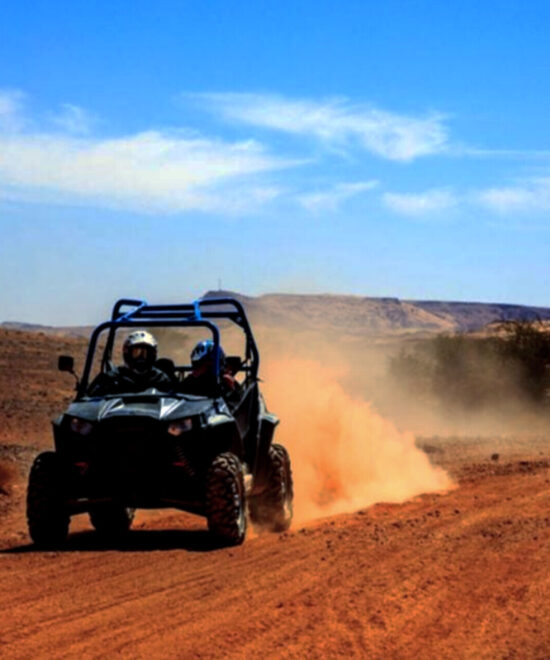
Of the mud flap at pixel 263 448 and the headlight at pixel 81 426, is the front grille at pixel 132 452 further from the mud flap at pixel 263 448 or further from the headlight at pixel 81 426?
the mud flap at pixel 263 448

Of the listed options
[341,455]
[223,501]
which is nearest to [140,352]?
[223,501]

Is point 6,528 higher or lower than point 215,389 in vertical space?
lower

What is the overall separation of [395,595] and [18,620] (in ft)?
8.08

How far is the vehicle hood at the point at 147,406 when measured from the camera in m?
11.5

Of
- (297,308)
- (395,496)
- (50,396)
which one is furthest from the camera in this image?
(297,308)

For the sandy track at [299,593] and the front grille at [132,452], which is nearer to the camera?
the sandy track at [299,593]

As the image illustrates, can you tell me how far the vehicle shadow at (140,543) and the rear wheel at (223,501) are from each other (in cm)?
13

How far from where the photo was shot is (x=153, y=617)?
788cm

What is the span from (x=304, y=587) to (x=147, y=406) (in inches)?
128

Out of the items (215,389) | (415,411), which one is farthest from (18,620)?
(415,411)

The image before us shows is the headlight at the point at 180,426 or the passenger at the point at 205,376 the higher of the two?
the passenger at the point at 205,376

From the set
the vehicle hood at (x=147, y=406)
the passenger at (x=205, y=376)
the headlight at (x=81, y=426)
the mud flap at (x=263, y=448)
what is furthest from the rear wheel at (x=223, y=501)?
the mud flap at (x=263, y=448)

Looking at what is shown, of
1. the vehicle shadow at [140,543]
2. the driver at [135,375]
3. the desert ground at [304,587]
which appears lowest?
the vehicle shadow at [140,543]

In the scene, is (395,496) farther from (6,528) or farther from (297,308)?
(297,308)
